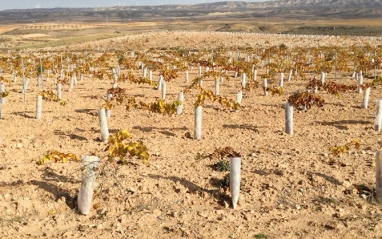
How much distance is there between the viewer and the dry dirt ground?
6.64 metres

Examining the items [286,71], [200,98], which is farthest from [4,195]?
[286,71]

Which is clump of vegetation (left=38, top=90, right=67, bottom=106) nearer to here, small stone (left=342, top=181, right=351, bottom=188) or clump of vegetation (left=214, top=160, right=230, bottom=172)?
clump of vegetation (left=214, top=160, right=230, bottom=172)

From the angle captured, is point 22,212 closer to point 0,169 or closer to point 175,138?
point 0,169

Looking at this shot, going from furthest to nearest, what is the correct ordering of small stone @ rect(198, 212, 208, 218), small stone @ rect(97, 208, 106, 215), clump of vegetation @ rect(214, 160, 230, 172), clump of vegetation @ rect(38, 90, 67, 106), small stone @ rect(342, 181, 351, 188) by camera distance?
clump of vegetation @ rect(38, 90, 67, 106) < clump of vegetation @ rect(214, 160, 230, 172) < small stone @ rect(342, 181, 351, 188) < small stone @ rect(97, 208, 106, 215) < small stone @ rect(198, 212, 208, 218)

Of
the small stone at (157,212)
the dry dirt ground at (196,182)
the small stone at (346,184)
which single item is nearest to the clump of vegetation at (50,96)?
the dry dirt ground at (196,182)

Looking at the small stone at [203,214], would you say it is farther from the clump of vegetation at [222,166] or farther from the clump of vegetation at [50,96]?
the clump of vegetation at [50,96]

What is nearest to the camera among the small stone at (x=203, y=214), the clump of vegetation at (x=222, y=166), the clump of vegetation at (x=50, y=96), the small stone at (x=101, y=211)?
the small stone at (x=203, y=214)

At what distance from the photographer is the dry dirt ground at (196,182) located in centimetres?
664

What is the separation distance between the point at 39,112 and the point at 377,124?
401 inches

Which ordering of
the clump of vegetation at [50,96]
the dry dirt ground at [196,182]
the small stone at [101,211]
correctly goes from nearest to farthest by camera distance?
the dry dirt ground at [196,182], the small stone at [101,211], the clump of vegetation at [50,96]

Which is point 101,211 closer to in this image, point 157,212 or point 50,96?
point 157,212

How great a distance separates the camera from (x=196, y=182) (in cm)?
805

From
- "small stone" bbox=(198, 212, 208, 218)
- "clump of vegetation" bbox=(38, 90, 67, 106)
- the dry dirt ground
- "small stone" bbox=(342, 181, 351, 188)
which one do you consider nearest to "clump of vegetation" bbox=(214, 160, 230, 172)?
the dry dirt ground

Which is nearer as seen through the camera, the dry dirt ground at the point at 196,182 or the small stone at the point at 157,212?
the dry dirt ground at the point at 196,182
